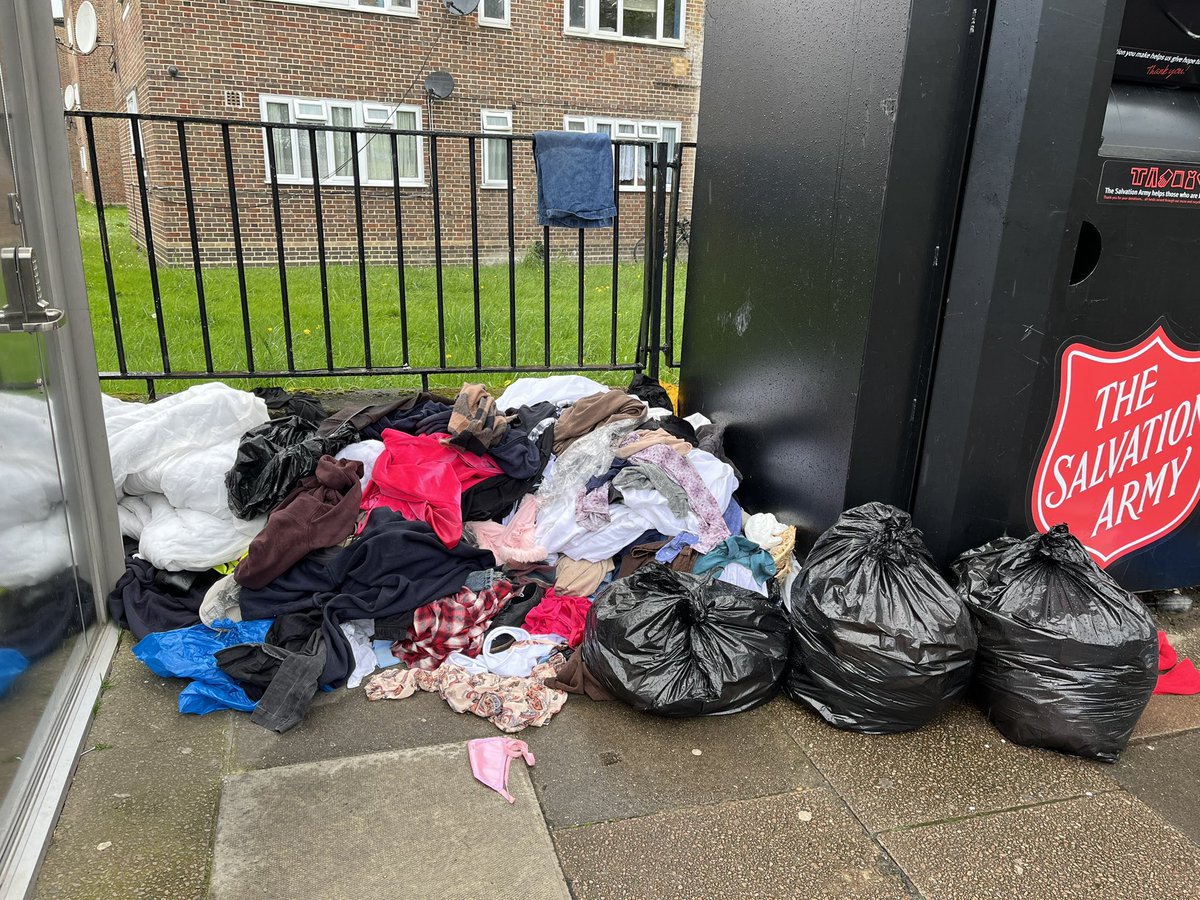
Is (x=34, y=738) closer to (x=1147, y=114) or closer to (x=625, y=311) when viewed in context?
(x=1147, y=114)

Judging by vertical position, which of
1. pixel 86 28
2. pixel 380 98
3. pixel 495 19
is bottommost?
pixel 380 98

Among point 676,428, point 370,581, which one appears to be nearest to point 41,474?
point 370,581

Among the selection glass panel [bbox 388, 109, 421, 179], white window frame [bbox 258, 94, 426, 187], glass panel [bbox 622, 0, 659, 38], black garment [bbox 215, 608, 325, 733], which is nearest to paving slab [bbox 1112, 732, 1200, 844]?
black garment [bbox 215, 608, 325, 733]

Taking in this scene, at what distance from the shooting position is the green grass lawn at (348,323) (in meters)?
5.86

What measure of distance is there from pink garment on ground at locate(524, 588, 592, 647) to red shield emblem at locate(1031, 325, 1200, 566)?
61.1 inches

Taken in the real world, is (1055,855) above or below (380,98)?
below

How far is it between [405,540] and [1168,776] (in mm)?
2374

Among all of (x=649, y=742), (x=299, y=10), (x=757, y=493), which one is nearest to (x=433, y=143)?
(x=757, y=493)

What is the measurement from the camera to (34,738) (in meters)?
2.07

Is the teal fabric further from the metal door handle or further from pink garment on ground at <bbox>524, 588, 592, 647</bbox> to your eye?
the metal door handle

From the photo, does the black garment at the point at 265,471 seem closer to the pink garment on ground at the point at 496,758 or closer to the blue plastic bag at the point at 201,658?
the blue plastic bag at the point at 201,658

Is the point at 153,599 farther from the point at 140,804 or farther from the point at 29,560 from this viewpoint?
the point at 140,804

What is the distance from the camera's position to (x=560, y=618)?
2906 mm

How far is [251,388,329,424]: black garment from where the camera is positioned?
390 cm
